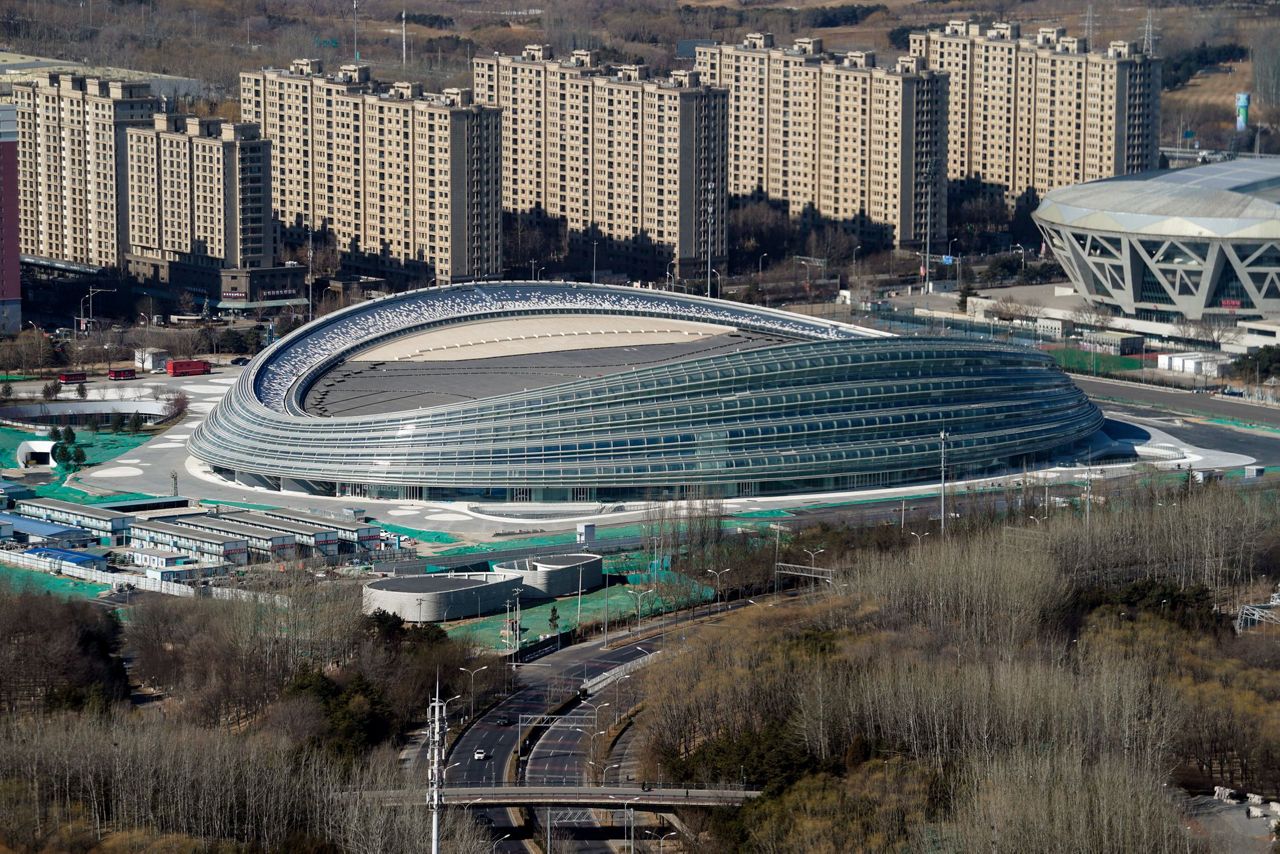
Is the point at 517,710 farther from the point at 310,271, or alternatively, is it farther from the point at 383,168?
the point at 383,168

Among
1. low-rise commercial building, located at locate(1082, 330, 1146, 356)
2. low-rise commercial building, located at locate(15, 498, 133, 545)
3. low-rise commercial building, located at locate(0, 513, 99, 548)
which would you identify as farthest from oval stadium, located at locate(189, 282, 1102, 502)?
low-rise commercial building, located at locate(1082, 330, 1146, 356)

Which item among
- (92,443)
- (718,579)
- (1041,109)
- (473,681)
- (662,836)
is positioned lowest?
(662,836)

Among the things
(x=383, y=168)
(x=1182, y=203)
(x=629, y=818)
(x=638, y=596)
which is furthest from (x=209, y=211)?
(x=629, y=818)

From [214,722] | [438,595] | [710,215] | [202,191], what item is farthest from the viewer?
[710,215]

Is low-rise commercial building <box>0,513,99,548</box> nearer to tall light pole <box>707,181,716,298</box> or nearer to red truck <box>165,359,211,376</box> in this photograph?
red truck <box>165,359,211,376</box>

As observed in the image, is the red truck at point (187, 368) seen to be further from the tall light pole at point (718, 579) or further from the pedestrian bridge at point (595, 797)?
the pedestrian bridge at point (595, 797)

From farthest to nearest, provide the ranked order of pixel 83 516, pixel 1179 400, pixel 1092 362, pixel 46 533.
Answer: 1. pixel 1092 362
2. pixel 1179 400
3. pixel 83 516
4. pixel 46 533
